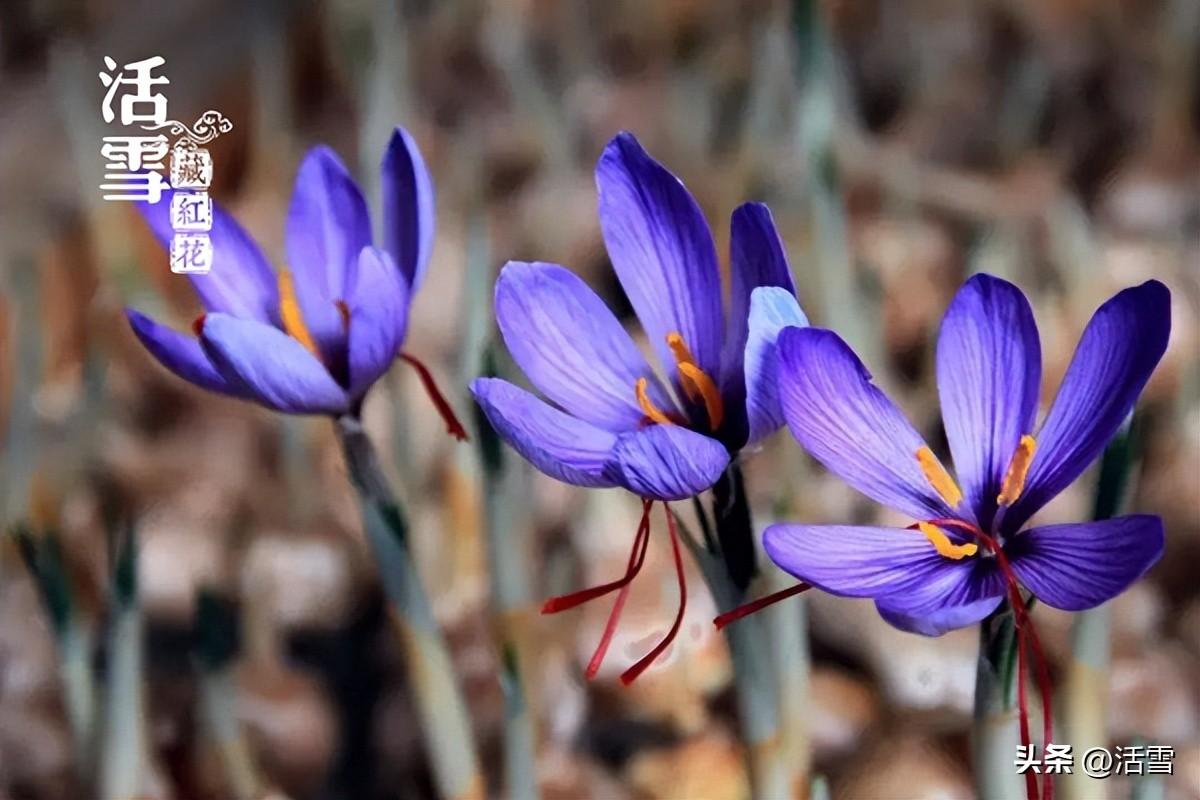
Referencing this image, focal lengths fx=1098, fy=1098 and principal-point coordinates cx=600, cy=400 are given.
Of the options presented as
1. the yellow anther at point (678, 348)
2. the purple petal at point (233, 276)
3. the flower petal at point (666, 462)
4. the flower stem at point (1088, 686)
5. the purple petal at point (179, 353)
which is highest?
the purple petal at point (233, 276)

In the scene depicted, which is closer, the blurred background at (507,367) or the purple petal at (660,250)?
the purple petal at (660,250)

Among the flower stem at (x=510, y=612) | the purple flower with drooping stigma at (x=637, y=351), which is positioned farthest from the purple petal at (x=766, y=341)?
the flower stem at (x=510, y=612)

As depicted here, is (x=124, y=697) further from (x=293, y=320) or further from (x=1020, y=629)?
(x=1020, y=629)

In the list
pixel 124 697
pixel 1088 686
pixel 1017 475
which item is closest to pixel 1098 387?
pixel 1017 475

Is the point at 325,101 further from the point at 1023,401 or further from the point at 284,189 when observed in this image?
the point at 1023,401

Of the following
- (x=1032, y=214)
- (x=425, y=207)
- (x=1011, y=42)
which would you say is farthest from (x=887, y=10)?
(x=425, y=207)

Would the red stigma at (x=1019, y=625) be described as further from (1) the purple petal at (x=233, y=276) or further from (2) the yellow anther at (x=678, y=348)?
(1) the purple petal at (x=233, y=276)

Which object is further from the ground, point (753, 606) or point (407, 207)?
point (407, 207)
